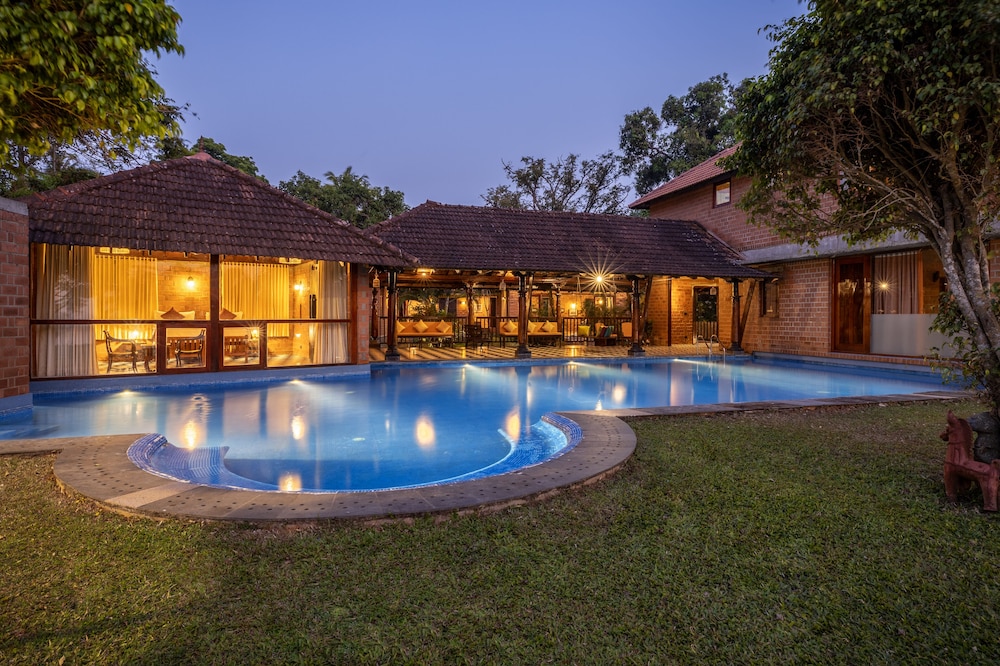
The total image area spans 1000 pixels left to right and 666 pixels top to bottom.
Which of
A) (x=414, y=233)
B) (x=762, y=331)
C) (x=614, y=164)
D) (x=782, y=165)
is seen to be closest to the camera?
(x=782, y=165)

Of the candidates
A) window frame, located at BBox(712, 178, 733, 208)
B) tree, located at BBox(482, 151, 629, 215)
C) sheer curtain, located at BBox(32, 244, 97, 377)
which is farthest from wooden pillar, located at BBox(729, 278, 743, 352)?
tree, located at BBox(482, 151, 629, 215)

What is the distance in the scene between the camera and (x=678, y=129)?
32469 mm

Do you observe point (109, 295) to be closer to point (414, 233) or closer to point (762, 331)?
point (414, 233)

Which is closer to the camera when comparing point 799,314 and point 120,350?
point 120,350

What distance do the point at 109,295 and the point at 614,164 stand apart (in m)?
30.0

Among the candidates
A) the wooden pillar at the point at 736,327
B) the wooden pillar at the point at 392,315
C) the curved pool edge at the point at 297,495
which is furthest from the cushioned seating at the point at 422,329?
the curved pool edge at the point at 297,495

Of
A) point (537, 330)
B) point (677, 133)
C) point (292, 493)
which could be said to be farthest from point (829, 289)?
point (677, 133)

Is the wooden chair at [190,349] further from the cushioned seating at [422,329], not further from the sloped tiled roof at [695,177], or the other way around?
the sloped tiled roof at [695,177]

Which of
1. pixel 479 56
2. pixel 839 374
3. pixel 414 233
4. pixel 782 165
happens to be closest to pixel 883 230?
pixel 782 165

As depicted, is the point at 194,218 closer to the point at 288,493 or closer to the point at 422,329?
the point at 422,329

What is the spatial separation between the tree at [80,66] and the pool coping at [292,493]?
7.61 ft

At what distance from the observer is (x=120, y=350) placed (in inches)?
429

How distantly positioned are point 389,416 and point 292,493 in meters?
4.61

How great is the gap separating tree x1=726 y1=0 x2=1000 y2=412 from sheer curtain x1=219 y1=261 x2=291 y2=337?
1099 centimetres
